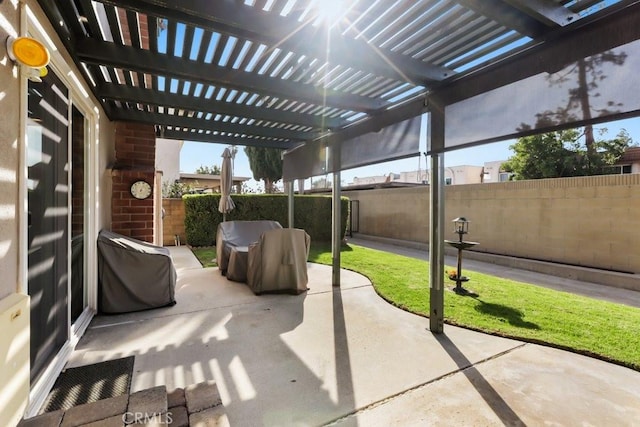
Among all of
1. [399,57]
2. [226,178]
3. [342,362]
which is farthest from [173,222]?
[399,57]

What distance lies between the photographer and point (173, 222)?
10258mm

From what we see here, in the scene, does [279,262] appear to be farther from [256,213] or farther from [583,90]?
[256,213]

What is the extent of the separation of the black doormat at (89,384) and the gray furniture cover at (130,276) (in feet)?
4.61

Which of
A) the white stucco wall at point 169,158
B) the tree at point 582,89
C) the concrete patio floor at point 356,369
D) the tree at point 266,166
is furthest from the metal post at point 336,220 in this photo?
the tree at point 266,166

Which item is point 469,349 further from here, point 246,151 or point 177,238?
point 246,151

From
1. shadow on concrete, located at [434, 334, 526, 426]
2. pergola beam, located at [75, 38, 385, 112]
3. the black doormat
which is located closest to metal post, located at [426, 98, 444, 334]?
shadow on concrete, located at [434, 334, 526, 426]

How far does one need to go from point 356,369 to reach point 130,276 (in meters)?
3.18

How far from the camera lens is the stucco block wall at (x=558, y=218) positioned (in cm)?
678

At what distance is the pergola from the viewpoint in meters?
2.16

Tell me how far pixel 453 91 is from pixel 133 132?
517 centimetres

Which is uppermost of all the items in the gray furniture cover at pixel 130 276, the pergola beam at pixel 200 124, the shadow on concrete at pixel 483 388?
the pergola beam at pixel 200 124

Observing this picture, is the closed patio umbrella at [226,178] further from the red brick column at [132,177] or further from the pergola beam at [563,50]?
the pergola beam at [563,50]

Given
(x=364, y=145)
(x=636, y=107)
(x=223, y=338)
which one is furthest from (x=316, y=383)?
(x=364, y=145)

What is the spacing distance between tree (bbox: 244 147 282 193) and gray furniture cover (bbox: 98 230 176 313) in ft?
52.1
